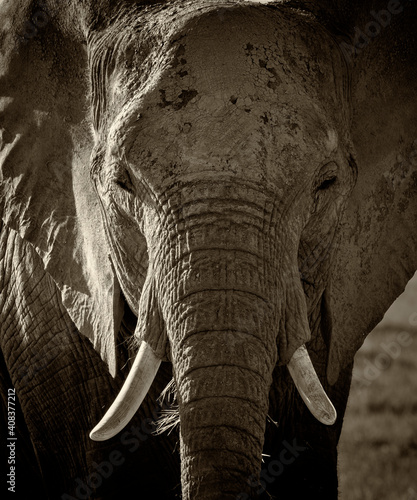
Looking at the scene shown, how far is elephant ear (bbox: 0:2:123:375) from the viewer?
3896 mm

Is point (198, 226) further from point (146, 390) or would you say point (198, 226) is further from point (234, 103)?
point (146, 390)

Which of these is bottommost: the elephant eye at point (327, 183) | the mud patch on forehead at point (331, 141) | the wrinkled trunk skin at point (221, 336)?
the wrinkled trunk skin at point (221, 336)

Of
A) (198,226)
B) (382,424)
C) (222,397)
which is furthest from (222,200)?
(382,424)

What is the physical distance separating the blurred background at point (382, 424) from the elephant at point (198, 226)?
72.7 inches

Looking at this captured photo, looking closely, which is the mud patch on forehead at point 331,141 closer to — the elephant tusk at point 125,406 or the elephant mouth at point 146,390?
the elephant mouth at point 146,390

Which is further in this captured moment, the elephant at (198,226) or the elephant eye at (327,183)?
the elephant eye at (327,183)

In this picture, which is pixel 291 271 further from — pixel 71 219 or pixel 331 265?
pixel 71 219

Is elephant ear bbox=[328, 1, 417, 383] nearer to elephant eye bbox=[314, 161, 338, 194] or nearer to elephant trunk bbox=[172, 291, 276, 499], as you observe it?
elephant eye bbox=[314, 161, 338, 194]

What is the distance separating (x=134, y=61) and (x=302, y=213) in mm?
708

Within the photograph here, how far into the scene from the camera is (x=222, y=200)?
336 centimetres

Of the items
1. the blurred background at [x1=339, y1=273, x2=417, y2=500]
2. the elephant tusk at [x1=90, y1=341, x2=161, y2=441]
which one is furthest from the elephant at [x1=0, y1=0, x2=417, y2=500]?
the blurred background at [x1=339, y1=273, x2=417, y2=500]

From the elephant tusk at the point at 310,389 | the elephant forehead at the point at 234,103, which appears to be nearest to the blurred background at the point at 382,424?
the elephant tusk at the point at 310,389

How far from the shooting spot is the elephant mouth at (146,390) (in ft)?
11.2

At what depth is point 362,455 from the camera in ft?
22.6
